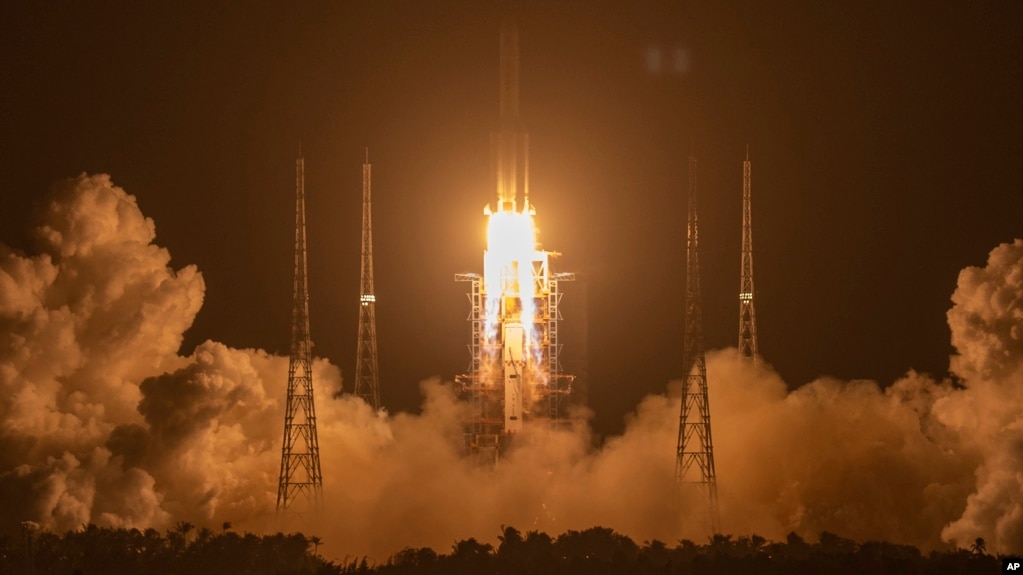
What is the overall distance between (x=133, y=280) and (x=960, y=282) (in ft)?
56.6

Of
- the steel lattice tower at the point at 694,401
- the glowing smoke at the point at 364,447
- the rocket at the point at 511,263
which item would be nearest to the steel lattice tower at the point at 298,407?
the glowing smoke at the point at 364,447

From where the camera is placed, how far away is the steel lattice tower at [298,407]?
1960 inches

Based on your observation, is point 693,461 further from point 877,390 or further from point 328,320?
point 328,320

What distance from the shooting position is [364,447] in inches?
2181

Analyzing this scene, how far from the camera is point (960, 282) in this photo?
52969 millimetres

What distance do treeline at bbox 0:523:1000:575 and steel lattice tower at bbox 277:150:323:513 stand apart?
5.06ft

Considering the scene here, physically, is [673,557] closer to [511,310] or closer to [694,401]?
[694,401]

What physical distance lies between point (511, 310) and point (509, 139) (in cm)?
365

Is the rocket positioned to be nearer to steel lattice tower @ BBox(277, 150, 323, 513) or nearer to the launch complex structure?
the launch complex structure

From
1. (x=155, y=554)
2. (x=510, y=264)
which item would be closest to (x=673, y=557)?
(x=510, y=264)

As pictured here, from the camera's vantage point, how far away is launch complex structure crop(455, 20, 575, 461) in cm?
5462

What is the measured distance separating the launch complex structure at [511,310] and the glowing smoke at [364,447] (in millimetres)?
904

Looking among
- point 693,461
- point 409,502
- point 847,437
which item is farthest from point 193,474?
point 847,437

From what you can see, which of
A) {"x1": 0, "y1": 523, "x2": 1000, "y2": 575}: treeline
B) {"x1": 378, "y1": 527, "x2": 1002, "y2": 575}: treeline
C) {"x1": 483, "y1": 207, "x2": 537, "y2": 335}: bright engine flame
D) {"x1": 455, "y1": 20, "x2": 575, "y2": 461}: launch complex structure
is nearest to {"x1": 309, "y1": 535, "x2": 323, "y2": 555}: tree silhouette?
{"x1": 0, "y1": 523, "x2": 1000, "y2": 575}: treeline
